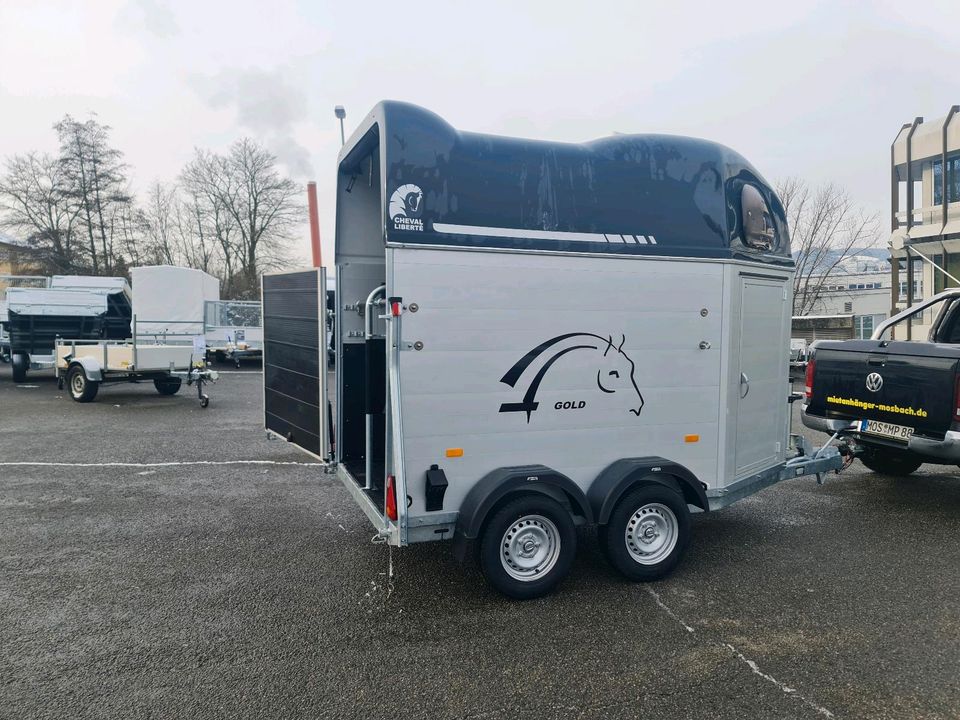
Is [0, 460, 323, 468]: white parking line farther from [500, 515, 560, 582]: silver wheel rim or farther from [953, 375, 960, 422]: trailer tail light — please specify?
[953, 375, 960, 422]: trailer tail light

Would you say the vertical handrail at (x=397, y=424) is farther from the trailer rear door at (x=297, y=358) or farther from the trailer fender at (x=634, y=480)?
the trailer fender at (x=634, y=480)

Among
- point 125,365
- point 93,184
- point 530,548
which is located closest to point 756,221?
point 530,548

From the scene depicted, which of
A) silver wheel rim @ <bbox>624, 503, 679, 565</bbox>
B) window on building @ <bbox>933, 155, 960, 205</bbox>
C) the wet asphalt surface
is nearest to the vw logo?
the wet asphalt surface

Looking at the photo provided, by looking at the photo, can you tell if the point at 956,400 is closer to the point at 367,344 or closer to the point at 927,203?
the point at 367,344

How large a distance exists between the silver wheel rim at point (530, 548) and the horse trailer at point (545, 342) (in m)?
0.01

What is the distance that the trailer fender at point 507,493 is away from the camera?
3.96m

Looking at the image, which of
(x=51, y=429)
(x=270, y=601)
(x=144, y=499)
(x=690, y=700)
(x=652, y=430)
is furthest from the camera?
(x=51, y=429)

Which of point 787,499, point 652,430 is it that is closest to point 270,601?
point 652,430

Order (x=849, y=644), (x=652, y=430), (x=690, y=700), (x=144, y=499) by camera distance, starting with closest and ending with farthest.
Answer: (x=690, y=700)
(x=849, y=644)
(x=652, y=430)
(x=144, y=499)

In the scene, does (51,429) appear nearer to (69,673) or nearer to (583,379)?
(69,673)

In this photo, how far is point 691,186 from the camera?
4.63 m

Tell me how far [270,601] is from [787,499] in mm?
5034

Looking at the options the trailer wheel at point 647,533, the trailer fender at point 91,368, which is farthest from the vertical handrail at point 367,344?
the trailer fender at point 91,368

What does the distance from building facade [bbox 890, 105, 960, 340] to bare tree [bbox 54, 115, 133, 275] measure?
3581cm
